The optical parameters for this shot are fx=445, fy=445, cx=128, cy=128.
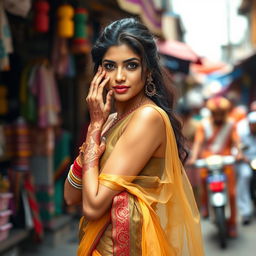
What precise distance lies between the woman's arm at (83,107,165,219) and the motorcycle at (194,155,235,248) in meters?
3.94

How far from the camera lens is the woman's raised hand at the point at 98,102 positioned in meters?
1.92

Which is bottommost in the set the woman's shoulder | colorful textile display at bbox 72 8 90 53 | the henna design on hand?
the henna design on hand

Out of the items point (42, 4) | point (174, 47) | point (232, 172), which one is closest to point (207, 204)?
point (232, 172)

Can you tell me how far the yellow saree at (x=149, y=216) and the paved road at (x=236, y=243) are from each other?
3.55 metres

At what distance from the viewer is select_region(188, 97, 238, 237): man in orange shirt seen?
5980 mm

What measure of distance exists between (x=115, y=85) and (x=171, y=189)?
1.71ft

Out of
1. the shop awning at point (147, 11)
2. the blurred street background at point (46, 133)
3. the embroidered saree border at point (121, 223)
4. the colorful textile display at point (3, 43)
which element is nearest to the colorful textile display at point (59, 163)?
the blurred street background at point (46, 133)

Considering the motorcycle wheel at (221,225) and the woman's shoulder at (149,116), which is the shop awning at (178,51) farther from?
the woman's shoulder at (149,116)

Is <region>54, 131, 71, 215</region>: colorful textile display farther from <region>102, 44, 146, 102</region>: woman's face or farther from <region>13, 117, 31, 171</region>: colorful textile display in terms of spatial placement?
<region>102, 44, 146, 102</region>: woman's face

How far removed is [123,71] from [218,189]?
13.3 ft

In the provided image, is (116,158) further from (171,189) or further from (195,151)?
(195,151)

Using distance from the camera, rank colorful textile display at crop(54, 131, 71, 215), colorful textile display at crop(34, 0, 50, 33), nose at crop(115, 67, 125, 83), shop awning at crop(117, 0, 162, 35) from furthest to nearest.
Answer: colorful textile display at crop(54, 131, 71, 215)
shop awning at crop(117, 0, 162, 35)
colorful textile display at crop(34, 0, 50, 33)
nose at crop(115, 67, 125, 83)

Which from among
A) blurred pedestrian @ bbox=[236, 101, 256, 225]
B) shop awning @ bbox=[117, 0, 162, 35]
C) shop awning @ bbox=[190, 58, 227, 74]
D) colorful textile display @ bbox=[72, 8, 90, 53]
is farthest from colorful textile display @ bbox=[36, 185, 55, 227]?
shop awning @ bbox=[190, 58, 227, 74]

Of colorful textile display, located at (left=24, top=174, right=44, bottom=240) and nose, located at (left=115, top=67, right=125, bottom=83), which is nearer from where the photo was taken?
nose, located at (left=115, top=67, right=125, bottom=83)
